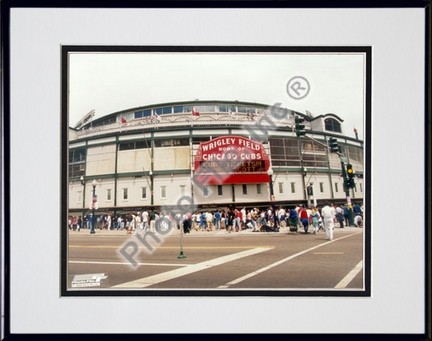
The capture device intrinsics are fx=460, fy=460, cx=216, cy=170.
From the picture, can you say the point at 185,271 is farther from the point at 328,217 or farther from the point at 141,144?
the point at 328,217

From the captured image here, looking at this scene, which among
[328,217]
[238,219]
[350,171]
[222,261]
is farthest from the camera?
[238,219]

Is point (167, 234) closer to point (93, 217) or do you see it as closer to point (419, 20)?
point (93, 217)

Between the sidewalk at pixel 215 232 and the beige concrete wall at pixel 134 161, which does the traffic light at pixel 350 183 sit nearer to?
the sidewalk at pixel 215 232

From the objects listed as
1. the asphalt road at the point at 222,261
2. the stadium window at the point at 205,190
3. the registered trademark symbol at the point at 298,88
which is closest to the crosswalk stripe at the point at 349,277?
the asphalt road at the point at 222,261

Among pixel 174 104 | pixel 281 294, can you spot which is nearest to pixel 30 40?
pixel 174 104

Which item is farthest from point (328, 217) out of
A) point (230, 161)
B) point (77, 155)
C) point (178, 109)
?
point (77, 155)

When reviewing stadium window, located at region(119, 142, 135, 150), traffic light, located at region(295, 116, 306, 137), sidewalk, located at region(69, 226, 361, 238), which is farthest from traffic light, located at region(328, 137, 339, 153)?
stadium window, located at region(119, 142, 135, 150)
